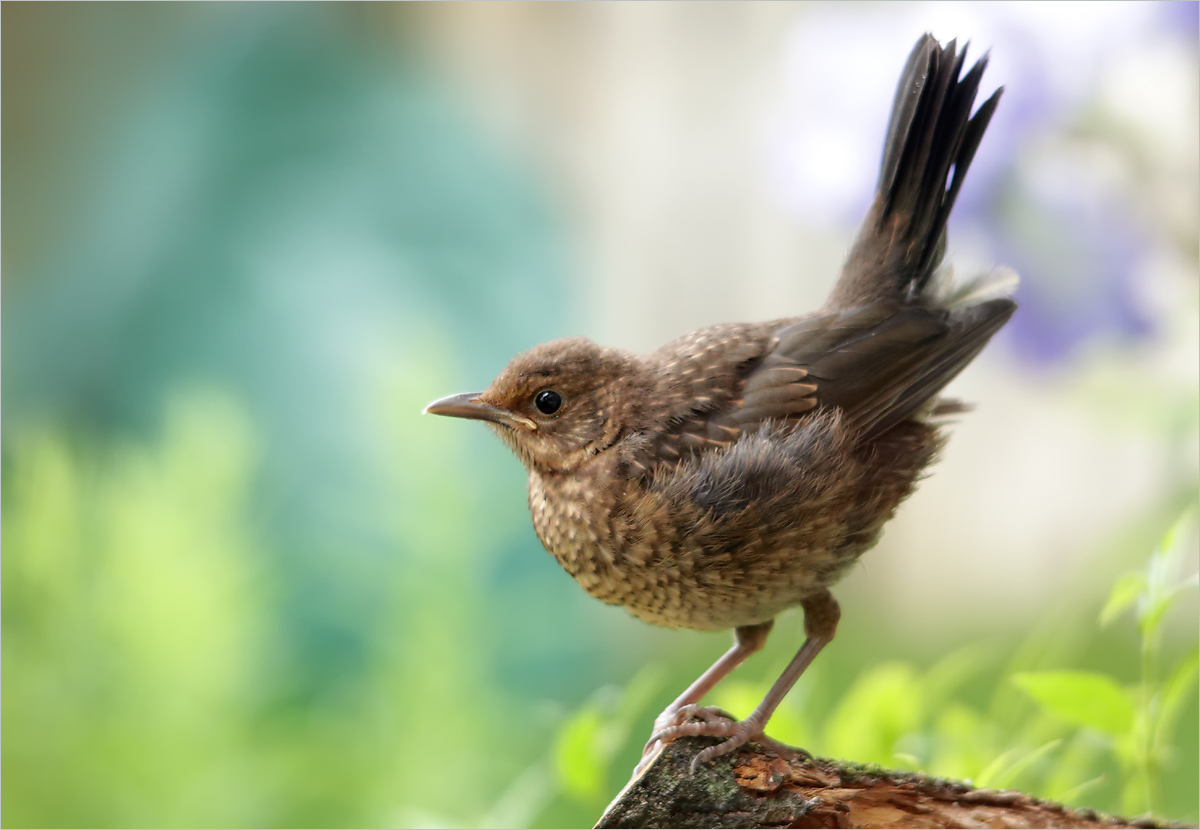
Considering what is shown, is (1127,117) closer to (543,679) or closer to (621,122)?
(621,122)

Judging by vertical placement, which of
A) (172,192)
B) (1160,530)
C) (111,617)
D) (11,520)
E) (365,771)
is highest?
(172,192)

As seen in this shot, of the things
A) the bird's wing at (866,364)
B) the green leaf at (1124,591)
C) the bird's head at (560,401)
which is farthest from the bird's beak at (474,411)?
the green leaf at (1124,591)

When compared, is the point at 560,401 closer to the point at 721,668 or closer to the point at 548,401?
→ the point at 548,401

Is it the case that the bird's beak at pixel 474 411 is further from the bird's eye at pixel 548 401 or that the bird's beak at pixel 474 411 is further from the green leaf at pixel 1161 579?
the green leaf at pixel 1161 579

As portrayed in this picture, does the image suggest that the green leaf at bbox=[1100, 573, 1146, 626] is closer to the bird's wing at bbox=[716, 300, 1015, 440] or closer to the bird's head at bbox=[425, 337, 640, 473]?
the bird's wing at bbox=[716, 300, 1015, 440]

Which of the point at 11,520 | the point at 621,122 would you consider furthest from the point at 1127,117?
the point at 11,520

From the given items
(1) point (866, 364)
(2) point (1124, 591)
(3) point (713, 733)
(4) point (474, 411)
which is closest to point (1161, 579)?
(2) point (1124, 591)

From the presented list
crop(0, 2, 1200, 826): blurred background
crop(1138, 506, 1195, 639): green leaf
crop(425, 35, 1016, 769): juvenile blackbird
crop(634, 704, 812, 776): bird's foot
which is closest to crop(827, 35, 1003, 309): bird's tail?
crop(425, 35, 1016, 769): juvenile blackbird
